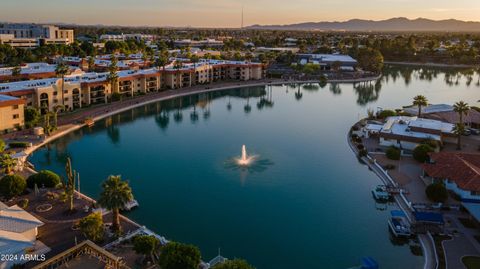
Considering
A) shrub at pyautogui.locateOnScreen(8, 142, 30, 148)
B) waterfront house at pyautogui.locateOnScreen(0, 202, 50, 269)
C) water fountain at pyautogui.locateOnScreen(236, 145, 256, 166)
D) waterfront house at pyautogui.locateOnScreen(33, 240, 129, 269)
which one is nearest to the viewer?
waterfront house at pyautogui.locateOnScreen(33, 240, 129, 269)

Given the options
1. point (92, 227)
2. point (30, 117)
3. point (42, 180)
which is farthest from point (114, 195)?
point (30, 117)

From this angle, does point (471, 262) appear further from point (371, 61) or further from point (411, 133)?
point (371, 61)

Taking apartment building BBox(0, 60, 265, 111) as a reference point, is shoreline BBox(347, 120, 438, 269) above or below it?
below

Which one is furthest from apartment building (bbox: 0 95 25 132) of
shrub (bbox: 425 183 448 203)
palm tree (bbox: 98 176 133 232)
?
shrub (bbox: 425 183 448 203)

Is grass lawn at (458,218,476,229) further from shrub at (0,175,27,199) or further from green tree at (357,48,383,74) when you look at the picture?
green tree at (357,48,383,74)

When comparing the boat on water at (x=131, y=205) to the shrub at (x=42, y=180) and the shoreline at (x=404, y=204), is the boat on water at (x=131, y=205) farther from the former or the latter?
the shoreline at (x=404, y=204)

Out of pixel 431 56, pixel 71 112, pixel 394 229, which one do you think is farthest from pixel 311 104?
pixel 431 56
